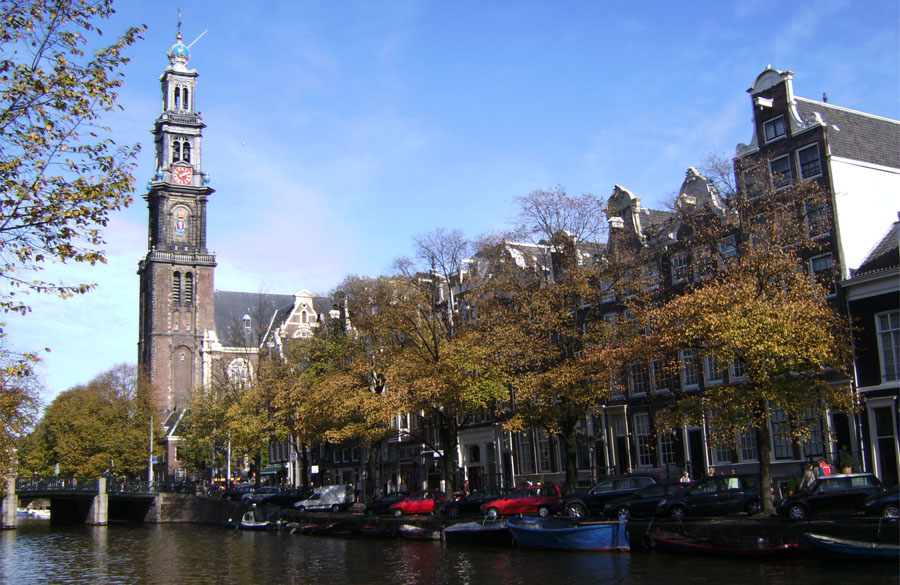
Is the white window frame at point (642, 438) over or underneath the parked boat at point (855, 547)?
over

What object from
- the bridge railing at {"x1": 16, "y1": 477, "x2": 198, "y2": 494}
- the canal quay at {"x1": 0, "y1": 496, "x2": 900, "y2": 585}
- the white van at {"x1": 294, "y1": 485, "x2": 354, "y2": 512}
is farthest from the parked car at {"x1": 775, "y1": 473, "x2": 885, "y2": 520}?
the bridge railing at {"x1": 16, "y1": 477, "x2": 198, "y2": 494}

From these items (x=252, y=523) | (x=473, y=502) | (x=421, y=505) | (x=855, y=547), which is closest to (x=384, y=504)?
(x=421, y=505)

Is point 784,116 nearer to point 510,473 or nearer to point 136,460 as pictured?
point 510,473

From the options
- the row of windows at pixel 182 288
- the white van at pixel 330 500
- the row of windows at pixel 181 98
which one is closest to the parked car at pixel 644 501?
the white van at pixel 330 500

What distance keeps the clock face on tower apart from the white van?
75.0 metres

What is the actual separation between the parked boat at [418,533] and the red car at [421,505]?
16.9ft

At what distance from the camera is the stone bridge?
8044 centimetres

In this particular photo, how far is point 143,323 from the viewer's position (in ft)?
420

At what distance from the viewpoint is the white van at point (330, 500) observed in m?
61.4

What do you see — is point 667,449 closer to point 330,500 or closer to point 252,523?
point 330,500

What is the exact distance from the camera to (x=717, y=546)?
30.1 meters

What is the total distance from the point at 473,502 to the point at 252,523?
20266 millimetres

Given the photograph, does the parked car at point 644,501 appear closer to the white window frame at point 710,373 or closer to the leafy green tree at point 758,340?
the leafy green tree at point 758,340

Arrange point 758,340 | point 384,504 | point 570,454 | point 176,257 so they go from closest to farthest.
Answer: point 758,340 < point 570,454 < point 384,504 < point 176,257
